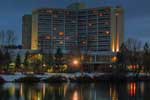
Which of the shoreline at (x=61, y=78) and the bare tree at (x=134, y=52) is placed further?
the bare tree at (x=134, y=52)

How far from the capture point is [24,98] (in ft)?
126

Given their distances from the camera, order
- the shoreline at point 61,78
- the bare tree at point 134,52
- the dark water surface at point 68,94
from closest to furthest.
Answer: the dark water surface at point 68,94 → the shoreline at point 61,78 → the bare tree at point 134,52

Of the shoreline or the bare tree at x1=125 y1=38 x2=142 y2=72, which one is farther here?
the bare tree at x1=125 y1=38 x2=142 y2=72

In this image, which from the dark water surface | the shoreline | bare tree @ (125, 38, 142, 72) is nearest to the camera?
the dark water surface

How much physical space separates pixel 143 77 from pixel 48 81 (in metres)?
34.0

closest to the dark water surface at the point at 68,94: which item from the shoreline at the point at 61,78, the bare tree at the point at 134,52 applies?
the shoreline at the point at 61,78

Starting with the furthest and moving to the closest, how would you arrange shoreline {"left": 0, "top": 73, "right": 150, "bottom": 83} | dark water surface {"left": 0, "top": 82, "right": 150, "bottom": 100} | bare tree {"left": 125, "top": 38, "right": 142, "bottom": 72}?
bare tree {"left": 125, "top": 38, "right": 142, "bottom": 72}
shoreline {"left": 0, "top": 73, "right": 150, "bottom": 83}
dark water surface {"left": 0, "top": 82, "right": 150, "bottom": 100}

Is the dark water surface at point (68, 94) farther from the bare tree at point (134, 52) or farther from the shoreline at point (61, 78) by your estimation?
the bare tree at point (134, 52)

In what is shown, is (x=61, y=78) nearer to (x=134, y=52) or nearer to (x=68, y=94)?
(x=68, y=94)

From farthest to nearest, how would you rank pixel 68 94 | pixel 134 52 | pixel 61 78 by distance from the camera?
pixel 134 52, pixel 61 78, pixel 68 94

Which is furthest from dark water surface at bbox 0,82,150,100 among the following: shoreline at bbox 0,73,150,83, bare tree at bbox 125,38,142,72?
bare tree at bbox 125,38,142,72

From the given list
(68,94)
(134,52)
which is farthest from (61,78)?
(134,52)

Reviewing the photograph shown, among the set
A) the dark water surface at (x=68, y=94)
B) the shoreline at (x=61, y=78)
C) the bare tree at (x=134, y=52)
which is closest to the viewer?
the dark water surface at (x=68, y=94)

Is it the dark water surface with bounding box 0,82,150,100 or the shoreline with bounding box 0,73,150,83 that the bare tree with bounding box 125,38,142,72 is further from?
the dark water surface with bounding box 0,82,150,100
